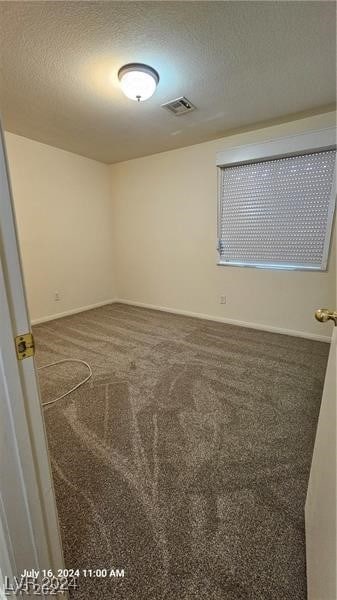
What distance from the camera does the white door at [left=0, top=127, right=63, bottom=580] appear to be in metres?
0.56

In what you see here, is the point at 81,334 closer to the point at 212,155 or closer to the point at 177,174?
the point at 177,174

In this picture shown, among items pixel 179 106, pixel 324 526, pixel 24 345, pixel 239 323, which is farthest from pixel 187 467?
pixel 179 106

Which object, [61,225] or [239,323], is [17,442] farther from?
[61,225]

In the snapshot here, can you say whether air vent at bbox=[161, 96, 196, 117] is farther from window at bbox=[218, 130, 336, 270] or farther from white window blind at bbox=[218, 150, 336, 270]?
white window blind at bbox=[218, 150, 336, 270]

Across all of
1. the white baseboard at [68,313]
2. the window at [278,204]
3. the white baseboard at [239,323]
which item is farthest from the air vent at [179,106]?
the white baseboard at [68,313]

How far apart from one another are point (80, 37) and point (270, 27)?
119 cm

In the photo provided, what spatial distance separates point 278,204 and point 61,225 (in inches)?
119

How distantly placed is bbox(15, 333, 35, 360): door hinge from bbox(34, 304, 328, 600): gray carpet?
936mm

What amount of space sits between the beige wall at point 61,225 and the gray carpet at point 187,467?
1.49 m

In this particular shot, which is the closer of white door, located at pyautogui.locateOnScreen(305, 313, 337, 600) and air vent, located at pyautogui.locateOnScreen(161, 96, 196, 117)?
white door, located at pyautogui.locateOnScreen(305, 313, 337, 600)

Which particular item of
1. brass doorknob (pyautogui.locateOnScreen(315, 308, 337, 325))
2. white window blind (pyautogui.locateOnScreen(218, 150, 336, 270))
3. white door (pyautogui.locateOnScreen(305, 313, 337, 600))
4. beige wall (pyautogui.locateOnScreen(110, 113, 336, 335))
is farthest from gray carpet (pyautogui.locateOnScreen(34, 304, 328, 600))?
white window blind (pyautogui.locateOnScreen(218, 150, 336, 270))

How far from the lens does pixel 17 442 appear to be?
615 millimetres

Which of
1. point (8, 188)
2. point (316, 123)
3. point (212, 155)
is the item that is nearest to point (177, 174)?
point (212, 155)

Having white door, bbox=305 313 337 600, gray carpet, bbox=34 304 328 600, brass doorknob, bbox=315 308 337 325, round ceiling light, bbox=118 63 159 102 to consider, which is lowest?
gray carpet, bbox=34 304 328 600
